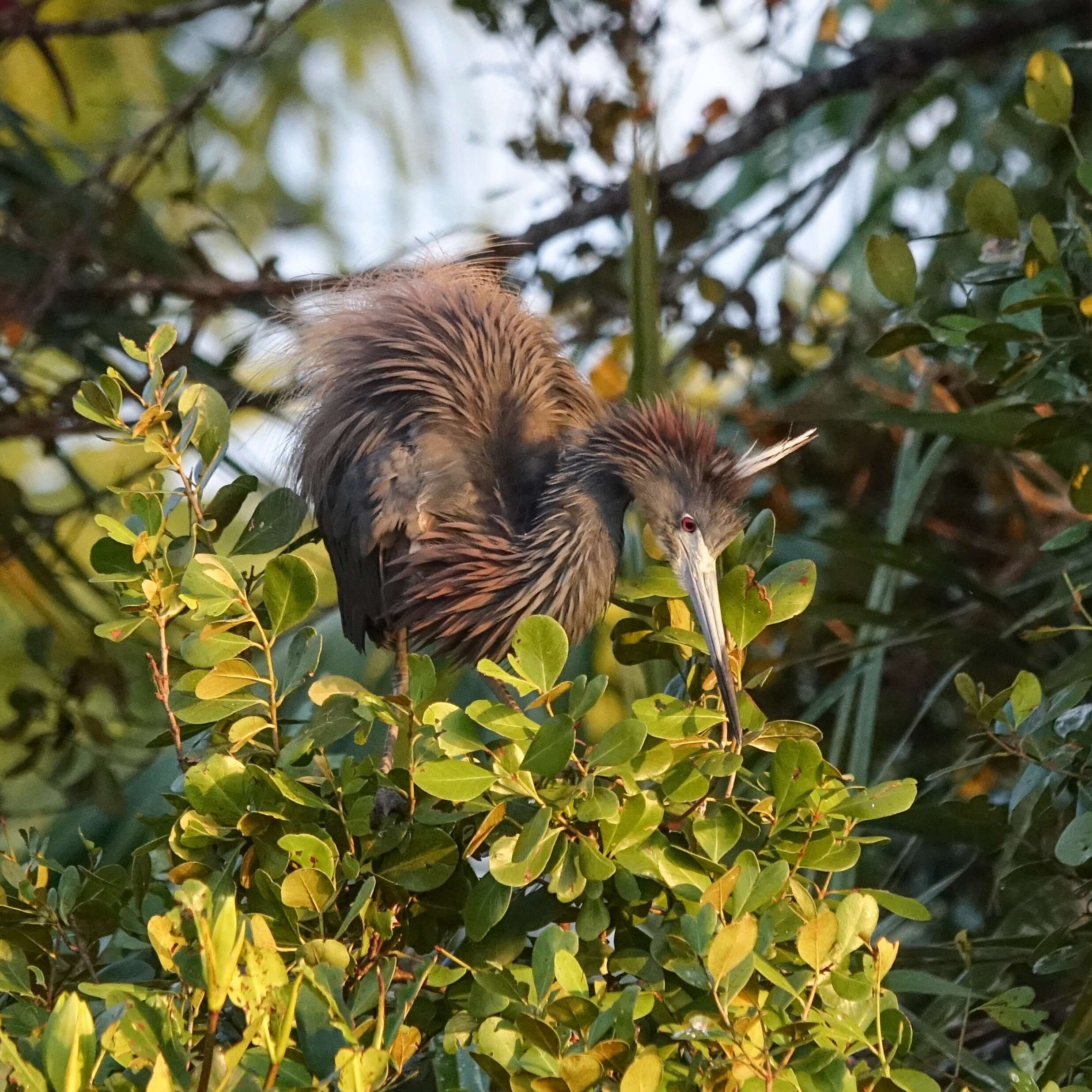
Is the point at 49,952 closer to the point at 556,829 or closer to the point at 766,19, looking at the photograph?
the point at 556,829

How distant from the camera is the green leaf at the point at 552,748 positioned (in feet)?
3.37

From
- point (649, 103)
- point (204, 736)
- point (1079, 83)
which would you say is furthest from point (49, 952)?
point (1079, 83)

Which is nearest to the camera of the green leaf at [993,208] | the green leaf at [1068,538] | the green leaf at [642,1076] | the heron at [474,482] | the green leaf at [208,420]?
the green leaf at [642,1076]

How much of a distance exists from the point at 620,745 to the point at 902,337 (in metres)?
0.89

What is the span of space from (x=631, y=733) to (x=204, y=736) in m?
0.53


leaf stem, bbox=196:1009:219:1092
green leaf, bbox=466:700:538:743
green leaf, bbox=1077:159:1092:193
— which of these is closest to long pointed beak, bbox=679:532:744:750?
green leaf, bbox=466:700:538:743

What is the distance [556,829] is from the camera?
109 cm

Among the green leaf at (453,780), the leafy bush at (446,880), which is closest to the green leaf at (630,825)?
the leafy bush at (446,880)

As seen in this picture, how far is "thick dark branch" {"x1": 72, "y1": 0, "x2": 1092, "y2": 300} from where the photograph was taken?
289cm

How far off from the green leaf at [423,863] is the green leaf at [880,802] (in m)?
0.35

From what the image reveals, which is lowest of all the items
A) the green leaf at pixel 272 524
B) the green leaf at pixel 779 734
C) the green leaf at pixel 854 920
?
the green leaf at pixel 854 920

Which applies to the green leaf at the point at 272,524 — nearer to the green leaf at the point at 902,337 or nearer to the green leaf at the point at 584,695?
the green leaf at the point at 584,695

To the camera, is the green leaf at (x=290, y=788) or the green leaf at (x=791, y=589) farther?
the green leaf at (x=791, y=589)

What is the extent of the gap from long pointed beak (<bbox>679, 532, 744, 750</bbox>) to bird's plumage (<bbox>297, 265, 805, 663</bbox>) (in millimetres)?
42
